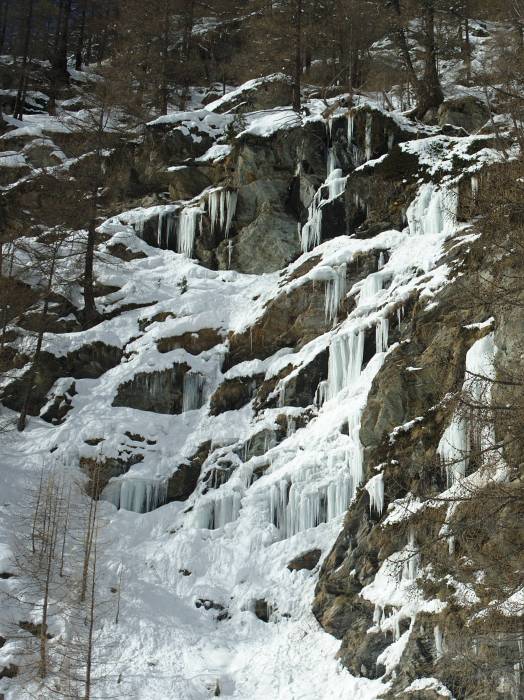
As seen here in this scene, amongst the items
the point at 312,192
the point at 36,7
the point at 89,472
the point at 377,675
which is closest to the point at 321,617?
the point at 377,675

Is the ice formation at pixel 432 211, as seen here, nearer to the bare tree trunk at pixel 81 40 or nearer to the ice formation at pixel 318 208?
the ice formation at pixel 318 208

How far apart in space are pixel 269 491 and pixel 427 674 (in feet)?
20.8

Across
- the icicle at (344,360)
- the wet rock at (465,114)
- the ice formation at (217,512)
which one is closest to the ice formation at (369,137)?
the wet rock at (465,114)

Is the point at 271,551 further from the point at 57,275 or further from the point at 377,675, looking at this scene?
the point at 57,275

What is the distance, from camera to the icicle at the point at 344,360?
663 inches

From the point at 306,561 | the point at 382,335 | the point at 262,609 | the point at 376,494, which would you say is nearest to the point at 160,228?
the point at 382,335

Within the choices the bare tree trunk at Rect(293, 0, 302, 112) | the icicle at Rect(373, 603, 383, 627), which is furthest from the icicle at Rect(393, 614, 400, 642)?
the bare tree trunk at Rect(293, 0, 302, 112)

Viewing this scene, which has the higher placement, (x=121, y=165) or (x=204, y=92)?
(x=204, y=92)

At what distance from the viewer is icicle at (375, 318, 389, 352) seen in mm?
16391

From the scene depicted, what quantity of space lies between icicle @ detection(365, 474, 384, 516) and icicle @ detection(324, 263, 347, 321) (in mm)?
6270

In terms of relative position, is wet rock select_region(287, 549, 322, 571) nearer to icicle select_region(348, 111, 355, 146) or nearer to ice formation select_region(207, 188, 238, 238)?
ice formation select_region(207, 188, 238, 238)

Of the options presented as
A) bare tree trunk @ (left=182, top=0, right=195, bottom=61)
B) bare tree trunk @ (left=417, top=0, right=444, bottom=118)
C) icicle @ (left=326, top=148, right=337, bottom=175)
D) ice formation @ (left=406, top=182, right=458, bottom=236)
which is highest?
bare tree trunk @ (left=182, top=0, right=195, bottom=61)

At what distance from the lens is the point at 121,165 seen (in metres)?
29.0

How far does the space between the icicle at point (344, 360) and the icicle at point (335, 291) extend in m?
1.89
